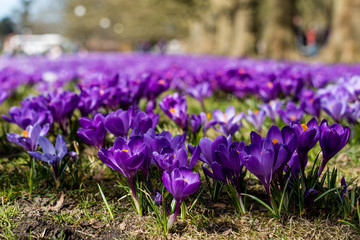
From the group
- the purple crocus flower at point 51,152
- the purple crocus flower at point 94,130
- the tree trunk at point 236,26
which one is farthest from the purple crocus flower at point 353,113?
the tree trunk at point 236,26

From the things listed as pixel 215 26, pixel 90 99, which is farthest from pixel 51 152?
pixel 215 26

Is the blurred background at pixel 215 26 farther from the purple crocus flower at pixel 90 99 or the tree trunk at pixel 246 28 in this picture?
the purple crocus flower at pixel 90 99

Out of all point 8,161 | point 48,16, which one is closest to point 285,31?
point 8,161

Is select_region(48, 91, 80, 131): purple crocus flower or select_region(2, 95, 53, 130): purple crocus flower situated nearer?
select_region(2, 95, 53, 130): purple crocus flower

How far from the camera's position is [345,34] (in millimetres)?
10805

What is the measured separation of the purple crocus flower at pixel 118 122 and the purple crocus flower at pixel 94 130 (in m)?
0.05

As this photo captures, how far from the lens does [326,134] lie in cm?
148

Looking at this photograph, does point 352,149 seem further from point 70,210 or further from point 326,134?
point 70,210

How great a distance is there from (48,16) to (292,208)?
7653 centimetres

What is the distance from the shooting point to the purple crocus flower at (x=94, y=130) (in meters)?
1.87

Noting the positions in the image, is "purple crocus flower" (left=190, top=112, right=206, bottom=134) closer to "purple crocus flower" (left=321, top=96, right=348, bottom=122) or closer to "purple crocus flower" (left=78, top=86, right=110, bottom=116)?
"purple crocus flower" (left=78, top=86, right=110, bottom=116)

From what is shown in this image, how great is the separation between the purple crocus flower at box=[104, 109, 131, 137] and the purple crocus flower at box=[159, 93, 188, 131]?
49cm

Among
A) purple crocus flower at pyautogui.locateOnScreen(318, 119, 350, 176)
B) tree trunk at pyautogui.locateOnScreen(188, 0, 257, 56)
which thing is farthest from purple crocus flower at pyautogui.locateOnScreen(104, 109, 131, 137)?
tree trunk at pyautogui.locateOnScreen(188, 0, 257, 56)

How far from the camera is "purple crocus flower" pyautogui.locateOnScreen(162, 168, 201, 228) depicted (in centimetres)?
137
